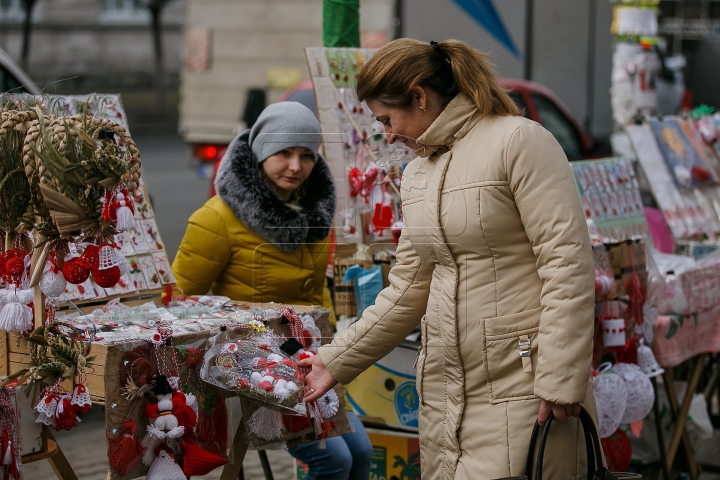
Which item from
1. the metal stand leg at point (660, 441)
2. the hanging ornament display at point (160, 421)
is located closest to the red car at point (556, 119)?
the metal stand leg at point (660, 441)

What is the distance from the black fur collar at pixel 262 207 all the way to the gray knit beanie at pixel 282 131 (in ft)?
0.18

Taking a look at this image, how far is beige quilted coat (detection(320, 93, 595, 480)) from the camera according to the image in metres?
2.39

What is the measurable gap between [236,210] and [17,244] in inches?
31.1

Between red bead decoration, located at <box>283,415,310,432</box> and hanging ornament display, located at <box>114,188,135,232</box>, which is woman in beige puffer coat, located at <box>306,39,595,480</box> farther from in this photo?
hanging ornament display, located at <box>114,188,135,232</box>

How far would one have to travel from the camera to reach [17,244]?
2996 millimetres

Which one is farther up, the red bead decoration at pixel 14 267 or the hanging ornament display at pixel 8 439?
the red bead decoration at pixel 14 267

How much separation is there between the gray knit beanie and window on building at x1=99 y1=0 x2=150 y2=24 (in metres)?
28.4

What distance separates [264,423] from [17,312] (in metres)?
0.79

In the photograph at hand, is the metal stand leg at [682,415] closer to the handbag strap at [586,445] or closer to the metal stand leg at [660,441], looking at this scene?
the metal stand leg at [660,441]

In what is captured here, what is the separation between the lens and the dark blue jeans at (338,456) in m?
3.34

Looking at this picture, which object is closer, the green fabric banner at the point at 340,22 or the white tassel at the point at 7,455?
the white tassel at the point at 7,455

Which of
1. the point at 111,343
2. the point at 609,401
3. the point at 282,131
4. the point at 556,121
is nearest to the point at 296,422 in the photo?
the point at 111,343

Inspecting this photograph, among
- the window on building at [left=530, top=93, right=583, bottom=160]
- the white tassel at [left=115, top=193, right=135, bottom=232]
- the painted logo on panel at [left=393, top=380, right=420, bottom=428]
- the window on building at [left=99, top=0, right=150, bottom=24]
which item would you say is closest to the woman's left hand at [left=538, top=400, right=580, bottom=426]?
the white tassel at [left=115, top=193, right=135, bottom=232]

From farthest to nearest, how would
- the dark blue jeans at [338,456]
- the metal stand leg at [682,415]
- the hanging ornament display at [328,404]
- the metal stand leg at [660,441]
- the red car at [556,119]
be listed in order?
the red car at [556,119]
the metal stand leg at [682,415]
the metal stand leg at [660,441]
the dark blue jeans at [338,456]
the hanging ornament display at [328,404]
